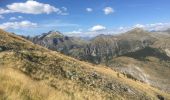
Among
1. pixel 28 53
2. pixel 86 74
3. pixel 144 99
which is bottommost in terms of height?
pixel 144 99

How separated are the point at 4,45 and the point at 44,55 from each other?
407cm

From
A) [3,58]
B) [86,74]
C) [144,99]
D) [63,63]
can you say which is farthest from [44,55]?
[144,99]

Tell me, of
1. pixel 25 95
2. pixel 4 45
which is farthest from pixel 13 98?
pixel 4 45

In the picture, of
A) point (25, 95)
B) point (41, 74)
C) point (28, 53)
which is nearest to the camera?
point (25, 95)

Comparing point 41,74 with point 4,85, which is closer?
point 4,85

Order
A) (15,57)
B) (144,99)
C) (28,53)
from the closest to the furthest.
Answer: (15,57)
(28,53)
(144,99)

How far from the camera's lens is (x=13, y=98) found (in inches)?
479

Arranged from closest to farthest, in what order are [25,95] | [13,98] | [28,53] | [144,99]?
[13,98] < [25,95] < [28,53] < [144,99]

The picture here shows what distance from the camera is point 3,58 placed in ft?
91.6

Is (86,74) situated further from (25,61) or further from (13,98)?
(13,98)

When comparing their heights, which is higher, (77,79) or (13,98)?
(13,98)

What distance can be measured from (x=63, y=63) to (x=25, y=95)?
2233 centimetres

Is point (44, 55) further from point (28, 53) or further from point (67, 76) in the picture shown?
point (67, 76)

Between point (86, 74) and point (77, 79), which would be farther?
point (86, 74)
